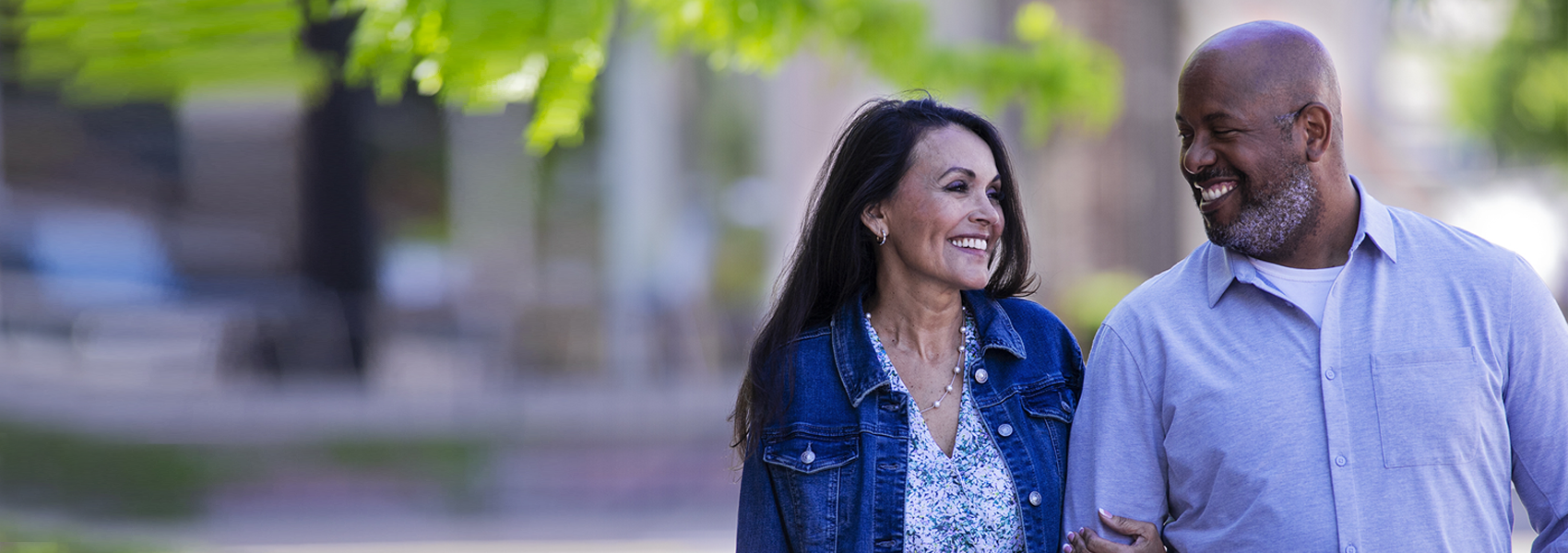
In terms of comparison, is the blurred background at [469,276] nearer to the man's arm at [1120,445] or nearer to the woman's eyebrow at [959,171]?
the woman's eyebrow at [959,171]

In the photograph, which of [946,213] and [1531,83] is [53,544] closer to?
[946,213]

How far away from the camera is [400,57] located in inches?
114

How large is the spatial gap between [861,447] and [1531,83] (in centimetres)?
1167

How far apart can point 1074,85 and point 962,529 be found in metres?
2.86

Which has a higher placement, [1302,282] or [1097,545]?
[1302,282]

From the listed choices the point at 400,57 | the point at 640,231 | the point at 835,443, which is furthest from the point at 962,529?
the point at 640,231

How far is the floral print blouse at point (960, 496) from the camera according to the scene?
279 centimetres

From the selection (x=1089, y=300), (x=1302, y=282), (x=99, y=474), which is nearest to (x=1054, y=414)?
(x=1302, y=282)

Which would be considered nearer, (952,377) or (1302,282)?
(1302,282)

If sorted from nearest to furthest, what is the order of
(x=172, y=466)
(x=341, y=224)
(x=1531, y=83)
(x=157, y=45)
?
1. (x=157, y=45)
2. (x=172, y=466)
3. (x=341, y=224)
4. (x=1531, y=83)

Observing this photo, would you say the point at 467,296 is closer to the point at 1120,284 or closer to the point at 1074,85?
the point at 1120,284

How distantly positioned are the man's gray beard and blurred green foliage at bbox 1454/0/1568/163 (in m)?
7.09

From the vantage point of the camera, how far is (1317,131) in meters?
2.52

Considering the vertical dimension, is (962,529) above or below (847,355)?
below
